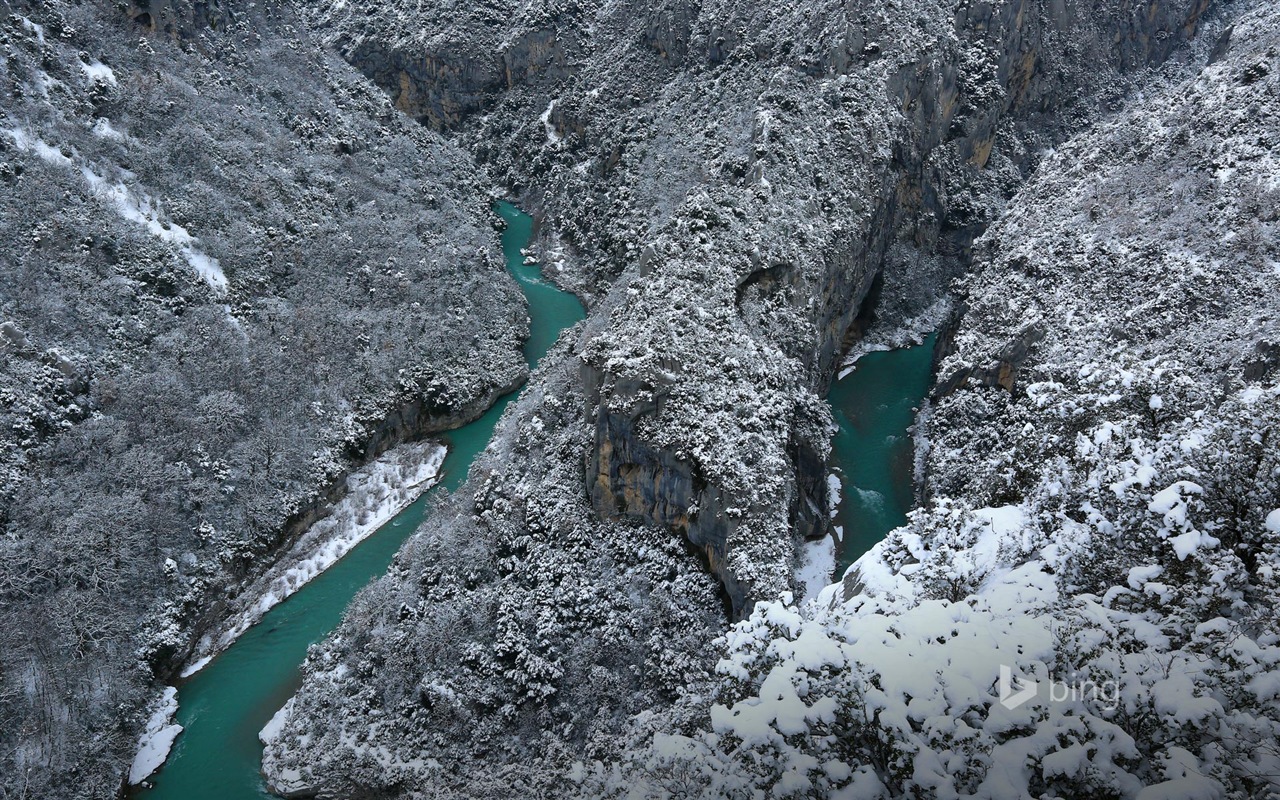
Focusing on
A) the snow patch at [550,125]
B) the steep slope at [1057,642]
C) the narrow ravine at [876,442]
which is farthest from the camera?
the snow patch at [550,125]

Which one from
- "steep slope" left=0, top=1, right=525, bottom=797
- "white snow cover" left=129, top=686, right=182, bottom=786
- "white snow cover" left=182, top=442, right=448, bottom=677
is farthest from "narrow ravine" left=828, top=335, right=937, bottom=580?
"white snow cover" left=129, top=686, right=182, bottom=786

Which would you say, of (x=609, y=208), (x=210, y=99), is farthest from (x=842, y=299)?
(x=210, y=99)

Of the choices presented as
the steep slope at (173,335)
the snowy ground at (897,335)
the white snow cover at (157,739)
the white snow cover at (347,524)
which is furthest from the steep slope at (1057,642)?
the snowy ground at (897,335)

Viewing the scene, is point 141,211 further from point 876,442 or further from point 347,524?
point 876,442

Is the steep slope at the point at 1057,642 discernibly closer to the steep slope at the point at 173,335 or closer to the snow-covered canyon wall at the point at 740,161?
the snow-covered canyon wall at the point at 740,161

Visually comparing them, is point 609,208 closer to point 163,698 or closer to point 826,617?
point 163,698

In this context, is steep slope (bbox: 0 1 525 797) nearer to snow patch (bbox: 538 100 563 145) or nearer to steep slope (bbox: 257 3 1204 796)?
steep slope (bbox: 257 3 1204 796)
